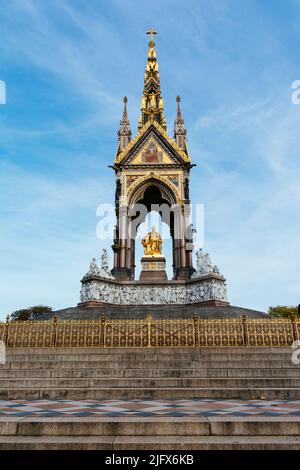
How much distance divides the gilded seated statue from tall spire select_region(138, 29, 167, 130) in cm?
1123

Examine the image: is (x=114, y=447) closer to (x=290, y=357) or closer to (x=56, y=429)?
(x=56, y=429)

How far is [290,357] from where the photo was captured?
36.8 feet

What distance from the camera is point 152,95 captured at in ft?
117

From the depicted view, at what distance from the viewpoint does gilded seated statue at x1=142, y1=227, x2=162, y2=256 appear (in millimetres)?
28047

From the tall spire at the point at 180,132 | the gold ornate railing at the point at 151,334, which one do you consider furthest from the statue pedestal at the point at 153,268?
the gold ornate railing at the point at 151,334

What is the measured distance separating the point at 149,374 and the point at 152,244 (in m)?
18.6

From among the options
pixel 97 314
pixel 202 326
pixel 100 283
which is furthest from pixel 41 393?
pixel 100 283

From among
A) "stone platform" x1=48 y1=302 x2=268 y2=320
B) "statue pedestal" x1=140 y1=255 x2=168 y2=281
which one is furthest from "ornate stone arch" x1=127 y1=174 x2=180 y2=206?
"stone platform" x1=48 y1=302 x2=268 y2=320

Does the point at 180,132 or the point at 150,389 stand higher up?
the point at 180,132

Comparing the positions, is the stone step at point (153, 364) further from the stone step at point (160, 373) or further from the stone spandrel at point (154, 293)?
the stone spandrel at point (154, 293)

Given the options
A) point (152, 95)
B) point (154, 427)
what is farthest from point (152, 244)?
point (154, 427)

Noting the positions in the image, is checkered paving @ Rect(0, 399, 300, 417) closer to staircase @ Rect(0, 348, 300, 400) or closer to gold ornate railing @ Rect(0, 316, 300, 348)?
staircase @ Rect(0, 348, 300, 400)

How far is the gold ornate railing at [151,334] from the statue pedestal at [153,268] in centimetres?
1313

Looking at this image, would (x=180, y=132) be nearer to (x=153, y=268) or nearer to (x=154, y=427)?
(x=153, y=268)
